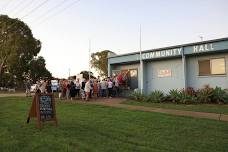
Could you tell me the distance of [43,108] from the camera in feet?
→ 37.5

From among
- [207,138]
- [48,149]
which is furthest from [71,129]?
[207,138]

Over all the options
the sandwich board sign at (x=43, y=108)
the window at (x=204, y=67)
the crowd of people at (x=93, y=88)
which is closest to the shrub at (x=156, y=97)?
the window at (x=204, y=67)

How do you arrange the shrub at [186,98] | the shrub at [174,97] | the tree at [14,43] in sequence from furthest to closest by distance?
the tree at [14,43] < the shrub at [174,97] < the shrub at [186,98]

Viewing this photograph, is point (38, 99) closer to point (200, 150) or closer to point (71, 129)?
point (71, 129)

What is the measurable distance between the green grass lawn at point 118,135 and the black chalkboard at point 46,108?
310 mm

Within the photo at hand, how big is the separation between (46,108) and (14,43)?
42046 mm

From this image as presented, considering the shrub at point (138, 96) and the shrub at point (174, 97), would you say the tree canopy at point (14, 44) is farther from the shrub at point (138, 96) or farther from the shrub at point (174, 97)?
the shrub at point (174, 97)

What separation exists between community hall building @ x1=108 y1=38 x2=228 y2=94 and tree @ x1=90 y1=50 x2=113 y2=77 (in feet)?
159

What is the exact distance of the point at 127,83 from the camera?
2619cm

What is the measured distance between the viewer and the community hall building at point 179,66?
20.2 meters

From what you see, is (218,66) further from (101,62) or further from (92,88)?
(101,62)

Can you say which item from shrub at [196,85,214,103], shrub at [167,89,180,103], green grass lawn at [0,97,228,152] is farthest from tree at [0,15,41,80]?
green grass lawn at [0,97,228,152]

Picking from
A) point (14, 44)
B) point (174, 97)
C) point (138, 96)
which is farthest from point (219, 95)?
point (14, 44)

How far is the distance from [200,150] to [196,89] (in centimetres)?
1411
